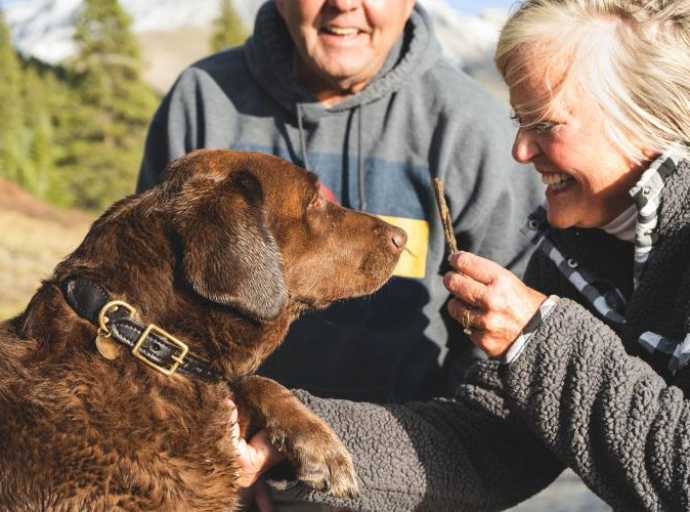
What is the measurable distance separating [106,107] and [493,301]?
89.4 feet

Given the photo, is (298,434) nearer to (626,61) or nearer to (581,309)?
(581,309)

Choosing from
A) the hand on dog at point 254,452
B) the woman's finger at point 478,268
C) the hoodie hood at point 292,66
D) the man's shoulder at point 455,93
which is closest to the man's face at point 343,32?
the hoodie hood at point 292,66

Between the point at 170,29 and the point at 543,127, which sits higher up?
the point at 543,127

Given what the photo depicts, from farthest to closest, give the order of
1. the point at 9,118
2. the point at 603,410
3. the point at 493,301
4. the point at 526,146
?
the point at 9,118 < the point at 526,146 < the point at 493,301 < the point at 603,410

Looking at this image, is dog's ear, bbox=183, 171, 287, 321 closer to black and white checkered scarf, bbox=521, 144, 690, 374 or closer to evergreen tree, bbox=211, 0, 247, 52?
black and white checkered scarf, bbox=521, 144, 690, 374

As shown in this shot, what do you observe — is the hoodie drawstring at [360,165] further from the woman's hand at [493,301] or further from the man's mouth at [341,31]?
the woman's hand at [493,301]

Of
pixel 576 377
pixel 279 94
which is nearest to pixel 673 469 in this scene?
pixel 576 377

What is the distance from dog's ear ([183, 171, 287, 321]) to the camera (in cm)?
269

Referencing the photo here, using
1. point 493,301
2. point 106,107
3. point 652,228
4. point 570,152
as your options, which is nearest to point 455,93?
point 570,152

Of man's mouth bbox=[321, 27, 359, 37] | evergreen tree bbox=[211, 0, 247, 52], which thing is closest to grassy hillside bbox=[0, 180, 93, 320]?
man's mouth bbox=[321, 27, 359, 37]

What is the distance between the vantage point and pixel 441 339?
14.5ft

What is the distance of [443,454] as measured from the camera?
129 inches

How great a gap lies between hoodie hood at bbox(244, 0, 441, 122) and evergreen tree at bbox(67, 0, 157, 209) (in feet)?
79.1

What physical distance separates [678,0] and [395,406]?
5.94 feet
